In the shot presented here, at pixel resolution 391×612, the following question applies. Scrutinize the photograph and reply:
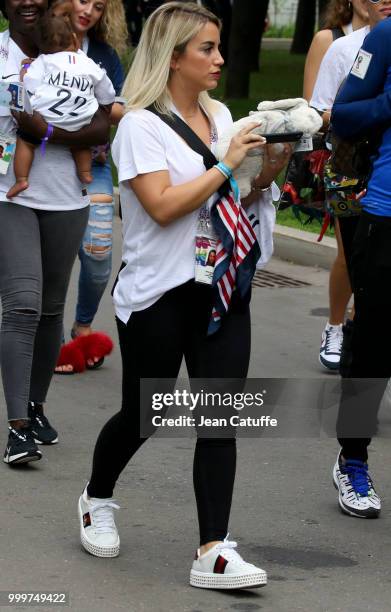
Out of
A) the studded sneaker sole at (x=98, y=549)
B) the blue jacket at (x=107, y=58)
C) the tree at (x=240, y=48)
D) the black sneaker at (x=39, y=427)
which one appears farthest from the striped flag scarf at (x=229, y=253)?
the tree at (x=240, y=48)

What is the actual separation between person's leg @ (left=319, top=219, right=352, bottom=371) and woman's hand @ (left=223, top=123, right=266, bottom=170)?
302 centimetres

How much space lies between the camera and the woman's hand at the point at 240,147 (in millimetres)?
4113

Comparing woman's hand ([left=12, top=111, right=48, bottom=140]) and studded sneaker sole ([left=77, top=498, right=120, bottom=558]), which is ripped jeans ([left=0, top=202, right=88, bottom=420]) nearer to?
woman's hand ([left=12, top=111, right=48, bottom=140])

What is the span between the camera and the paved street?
4.19 m

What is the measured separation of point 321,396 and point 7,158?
7.49 ft

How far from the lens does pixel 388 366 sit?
16.1 ft

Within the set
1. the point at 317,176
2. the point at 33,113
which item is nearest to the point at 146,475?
the point at 33,113

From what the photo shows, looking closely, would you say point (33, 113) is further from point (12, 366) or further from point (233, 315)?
point (233, 315)

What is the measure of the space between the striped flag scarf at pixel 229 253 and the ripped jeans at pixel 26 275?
52.7 inches

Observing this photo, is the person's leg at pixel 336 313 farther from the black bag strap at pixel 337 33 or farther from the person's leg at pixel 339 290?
the black bag strap at pixel 337 33

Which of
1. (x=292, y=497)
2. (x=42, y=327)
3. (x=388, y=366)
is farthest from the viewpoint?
(x=42, y=327)

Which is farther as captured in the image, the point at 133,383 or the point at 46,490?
the point at 46,490

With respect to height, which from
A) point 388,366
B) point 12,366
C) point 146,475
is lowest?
point 146,475

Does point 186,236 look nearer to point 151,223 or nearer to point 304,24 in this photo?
point 151,223
